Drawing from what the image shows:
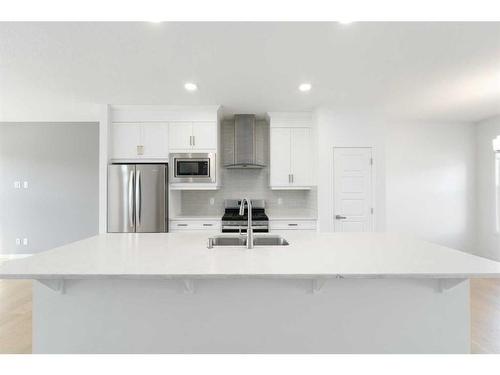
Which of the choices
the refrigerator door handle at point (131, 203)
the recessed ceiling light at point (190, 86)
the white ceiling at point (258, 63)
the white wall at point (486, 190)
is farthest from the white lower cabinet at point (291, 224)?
the white wall at point (486, 190)

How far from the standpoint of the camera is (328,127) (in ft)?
13.5

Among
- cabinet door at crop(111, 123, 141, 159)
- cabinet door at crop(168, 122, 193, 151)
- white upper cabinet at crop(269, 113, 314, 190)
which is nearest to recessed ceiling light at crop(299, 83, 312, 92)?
white upper cabinet at crop(269, 113, 314, 190)

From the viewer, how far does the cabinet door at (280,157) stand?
4.37 metres

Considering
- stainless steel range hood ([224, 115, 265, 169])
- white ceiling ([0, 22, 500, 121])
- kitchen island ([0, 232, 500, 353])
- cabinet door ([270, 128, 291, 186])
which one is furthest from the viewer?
stainless steel range hood ([224, 115, 265, 169])

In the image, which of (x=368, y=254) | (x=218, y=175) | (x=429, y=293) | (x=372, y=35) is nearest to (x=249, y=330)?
(x=368, y=254)

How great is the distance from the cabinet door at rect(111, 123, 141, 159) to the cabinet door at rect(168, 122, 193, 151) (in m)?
0.47

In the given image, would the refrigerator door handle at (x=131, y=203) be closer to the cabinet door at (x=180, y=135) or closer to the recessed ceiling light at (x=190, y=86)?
the cabinet door at (x=180, y=135)

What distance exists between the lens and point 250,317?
5.36 feet

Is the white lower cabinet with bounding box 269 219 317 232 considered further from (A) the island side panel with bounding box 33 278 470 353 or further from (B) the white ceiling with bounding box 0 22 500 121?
(A) the island side panel with bounding box 33 278 470 353

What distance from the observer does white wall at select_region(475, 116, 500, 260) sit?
4785mm

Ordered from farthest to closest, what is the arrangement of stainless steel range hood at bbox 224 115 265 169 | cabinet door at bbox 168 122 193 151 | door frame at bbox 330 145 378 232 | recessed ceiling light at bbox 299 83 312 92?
stainless steel range hood at bbox 224 115 265 169 < cabinet door at bbox 168 122 193 151 < door frame at bbox 330 145 378 232 < recessed ceiling light at bbox 299 83 312 92

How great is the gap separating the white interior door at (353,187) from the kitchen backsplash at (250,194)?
771 mm

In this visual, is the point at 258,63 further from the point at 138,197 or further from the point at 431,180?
the point at 431,180

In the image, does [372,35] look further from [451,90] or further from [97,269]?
[97,269]
